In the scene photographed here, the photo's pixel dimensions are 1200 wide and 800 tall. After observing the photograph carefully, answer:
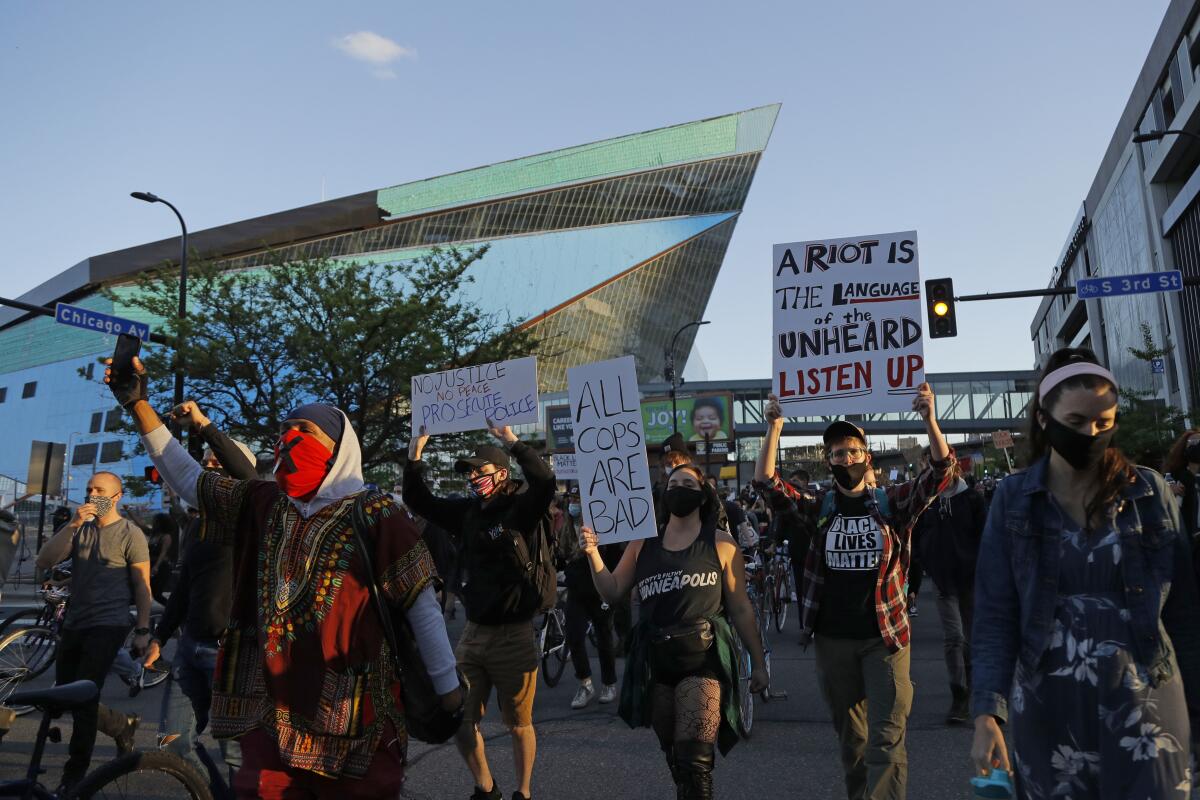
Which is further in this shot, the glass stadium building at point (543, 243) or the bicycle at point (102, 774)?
the glass stadium building at point (543, 243)

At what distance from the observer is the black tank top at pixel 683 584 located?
4.64m

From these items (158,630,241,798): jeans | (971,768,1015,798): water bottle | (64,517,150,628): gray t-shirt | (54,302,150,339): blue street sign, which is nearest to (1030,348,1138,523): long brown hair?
(971,768,1015,798): water bottle

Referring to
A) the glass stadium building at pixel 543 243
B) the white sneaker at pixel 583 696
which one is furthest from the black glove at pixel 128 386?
the glass stadium building at pixel 543 243

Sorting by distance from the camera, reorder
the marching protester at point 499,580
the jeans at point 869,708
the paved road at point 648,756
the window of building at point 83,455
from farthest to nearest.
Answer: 1. the window of building at point 83,455
2. the paved road at point 648,756
3. the marching protester at point 499,580
4. the jeans at point 869,708

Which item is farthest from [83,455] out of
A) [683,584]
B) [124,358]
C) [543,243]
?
[124,358]

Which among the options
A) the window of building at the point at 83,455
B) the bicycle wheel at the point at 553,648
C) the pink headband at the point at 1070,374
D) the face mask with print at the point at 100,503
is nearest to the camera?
the pink headband at the point at 1070,374

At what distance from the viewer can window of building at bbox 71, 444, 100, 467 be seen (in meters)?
75.4

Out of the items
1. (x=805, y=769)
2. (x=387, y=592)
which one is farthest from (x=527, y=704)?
(x=387, y=592)

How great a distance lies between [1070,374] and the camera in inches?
111

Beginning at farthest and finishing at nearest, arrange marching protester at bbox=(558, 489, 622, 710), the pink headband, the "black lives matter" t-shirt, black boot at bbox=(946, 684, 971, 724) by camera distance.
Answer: marching protester at bbox=(558, 489, 622, 710)
black boot at bbox=(946, 684, 971, 724)
the "black lives matter" t-shirt
the pink headband

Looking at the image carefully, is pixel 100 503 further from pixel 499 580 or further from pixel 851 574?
pixel 851 574

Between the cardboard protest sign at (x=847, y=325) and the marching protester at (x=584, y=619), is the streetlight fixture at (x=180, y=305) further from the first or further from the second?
the cardboard protest sign at (x=847, y=325)

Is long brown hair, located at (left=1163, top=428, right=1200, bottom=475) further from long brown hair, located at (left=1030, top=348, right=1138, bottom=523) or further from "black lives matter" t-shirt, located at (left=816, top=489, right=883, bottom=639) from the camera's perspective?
long brown hair, located at (left=1030, top=348, right=1138, bottom=523)

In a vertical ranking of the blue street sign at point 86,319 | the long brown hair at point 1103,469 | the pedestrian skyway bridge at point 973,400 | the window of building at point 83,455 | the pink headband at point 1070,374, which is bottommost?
the long brown hair at point 1103,469
